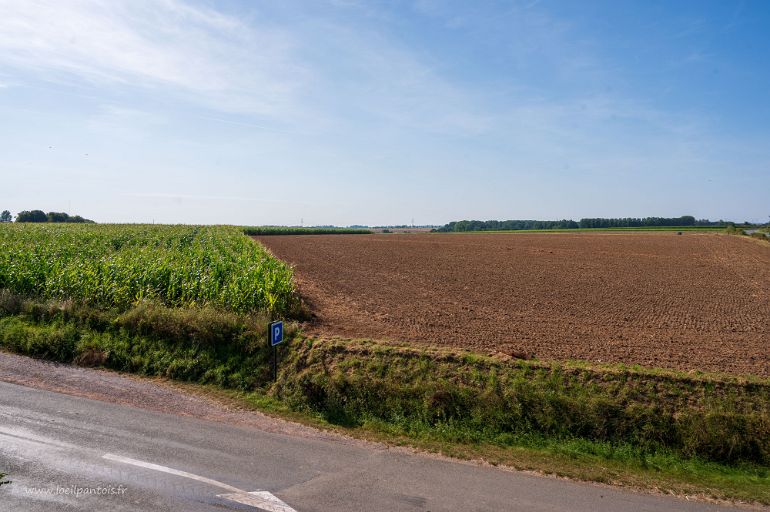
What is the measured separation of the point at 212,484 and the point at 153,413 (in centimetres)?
333

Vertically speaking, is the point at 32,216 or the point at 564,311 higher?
the point at 32,216

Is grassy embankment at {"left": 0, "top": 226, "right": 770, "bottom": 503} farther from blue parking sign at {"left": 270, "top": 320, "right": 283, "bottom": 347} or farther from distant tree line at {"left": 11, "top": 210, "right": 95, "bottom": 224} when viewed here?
distant tree line at {"left": 11, "top": 210, "right": 95, "bottom": 224}

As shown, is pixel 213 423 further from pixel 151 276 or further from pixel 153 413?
pixel 151 276

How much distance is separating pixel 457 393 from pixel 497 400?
0.75 metres

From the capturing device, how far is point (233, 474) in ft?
21.5

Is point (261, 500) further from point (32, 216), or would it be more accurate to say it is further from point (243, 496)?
point (32, 216)

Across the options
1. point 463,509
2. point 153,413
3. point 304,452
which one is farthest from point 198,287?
point 463,509

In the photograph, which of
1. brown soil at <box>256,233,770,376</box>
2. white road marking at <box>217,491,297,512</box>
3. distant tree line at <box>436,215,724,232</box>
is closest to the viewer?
white road marking at <box>217,491,297,512</box>

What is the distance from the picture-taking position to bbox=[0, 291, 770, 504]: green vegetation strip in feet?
26.1

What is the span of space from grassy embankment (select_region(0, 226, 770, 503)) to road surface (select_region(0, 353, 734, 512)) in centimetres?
87

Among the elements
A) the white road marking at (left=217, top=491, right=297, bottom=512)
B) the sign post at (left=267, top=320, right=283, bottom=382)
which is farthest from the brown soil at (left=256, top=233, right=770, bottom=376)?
the white road marking at (left=217, top=491, right=297, bottom=512)

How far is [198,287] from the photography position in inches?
625

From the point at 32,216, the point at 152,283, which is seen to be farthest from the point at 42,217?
the point at 152,283

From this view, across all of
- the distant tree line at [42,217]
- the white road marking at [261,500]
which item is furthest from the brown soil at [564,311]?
the distant tree line at [42,217]
